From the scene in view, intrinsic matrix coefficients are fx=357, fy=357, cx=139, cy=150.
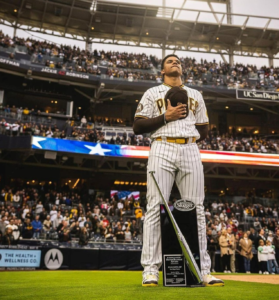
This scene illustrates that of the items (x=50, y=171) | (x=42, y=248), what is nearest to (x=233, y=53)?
(x=50, y=171)

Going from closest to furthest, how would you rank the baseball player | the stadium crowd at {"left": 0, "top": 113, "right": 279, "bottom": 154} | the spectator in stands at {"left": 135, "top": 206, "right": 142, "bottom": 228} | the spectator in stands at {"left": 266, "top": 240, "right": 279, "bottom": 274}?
the baseball player < the spectator in stands at {"left": 266, "top": 240, "right": 279, "bottom": 274} < the spectator in stands at {"left": 135, "top": 206, "right": 142, "bottom": 228} < the stadium crowd at {"left": 0, "top": 113, "right": 279, "bottom": 154}

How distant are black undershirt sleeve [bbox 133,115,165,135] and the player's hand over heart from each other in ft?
0.24

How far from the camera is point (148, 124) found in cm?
394

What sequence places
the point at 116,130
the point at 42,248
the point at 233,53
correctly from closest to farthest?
the point at 42,248 → the point at 116,130 → the point at 233,53

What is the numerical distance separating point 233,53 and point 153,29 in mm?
8912

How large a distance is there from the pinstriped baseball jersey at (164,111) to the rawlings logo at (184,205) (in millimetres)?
782

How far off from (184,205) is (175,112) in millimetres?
977

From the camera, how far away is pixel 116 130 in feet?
87.0

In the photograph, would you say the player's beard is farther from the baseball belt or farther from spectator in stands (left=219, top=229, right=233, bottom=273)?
spectator in stands (left=219, top=229, right=233, bottom=273)

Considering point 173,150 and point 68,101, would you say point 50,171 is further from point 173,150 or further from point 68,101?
point 173,150

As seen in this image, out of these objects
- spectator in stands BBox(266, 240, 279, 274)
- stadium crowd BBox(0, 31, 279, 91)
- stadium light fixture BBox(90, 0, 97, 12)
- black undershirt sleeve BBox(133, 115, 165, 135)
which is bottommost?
spectator in stands BBox(266, 240, 279, 274)

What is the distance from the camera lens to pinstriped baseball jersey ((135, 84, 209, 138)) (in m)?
4.00

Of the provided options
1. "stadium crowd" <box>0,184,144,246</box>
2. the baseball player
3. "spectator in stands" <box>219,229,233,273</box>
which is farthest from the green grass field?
"stadium crowd" <box>0,184,144,246</box>

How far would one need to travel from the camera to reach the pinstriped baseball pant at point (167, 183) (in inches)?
148
